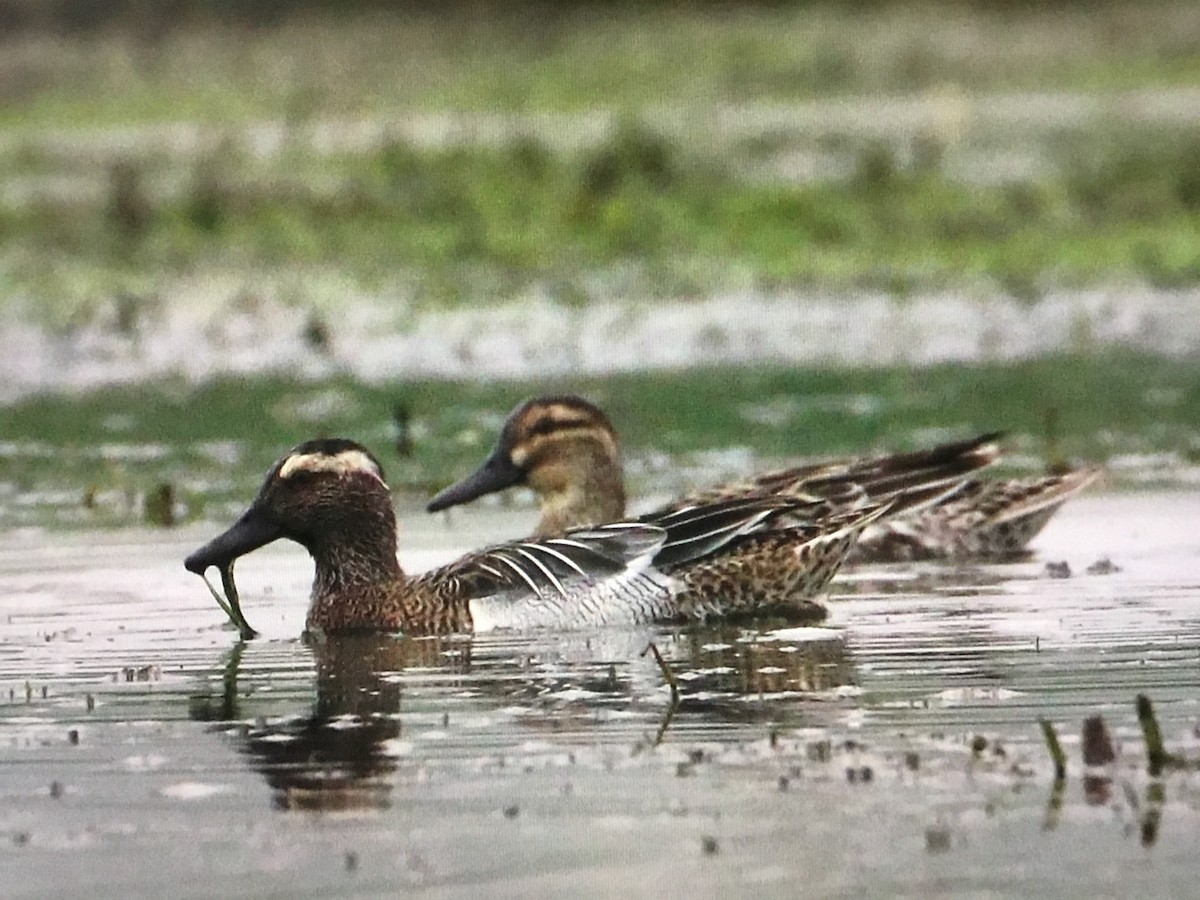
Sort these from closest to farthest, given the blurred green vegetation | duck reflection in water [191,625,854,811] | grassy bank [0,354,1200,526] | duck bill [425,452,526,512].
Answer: duck reflection in water [191,625,854,811], duck bill [425,452,526,512], grassy bank [0,354,1200,526], the blurred green vegetation

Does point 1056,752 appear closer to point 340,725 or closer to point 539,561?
point 340,725

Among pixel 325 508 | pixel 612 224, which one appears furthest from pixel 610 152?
pixel 325 508

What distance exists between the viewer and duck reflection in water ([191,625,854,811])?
6.82 meters

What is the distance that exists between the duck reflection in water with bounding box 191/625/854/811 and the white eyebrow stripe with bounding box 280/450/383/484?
0.54 m

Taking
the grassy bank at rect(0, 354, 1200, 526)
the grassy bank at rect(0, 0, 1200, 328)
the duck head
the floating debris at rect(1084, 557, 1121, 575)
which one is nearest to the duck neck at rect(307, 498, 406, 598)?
the duck head

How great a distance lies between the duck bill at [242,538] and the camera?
9.27 meters

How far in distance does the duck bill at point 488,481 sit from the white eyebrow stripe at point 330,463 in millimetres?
1111

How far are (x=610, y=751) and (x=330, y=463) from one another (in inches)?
111

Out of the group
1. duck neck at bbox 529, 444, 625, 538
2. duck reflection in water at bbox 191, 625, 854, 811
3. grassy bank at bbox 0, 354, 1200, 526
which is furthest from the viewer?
grassy bank at bbox 0, 354, 1200, 526

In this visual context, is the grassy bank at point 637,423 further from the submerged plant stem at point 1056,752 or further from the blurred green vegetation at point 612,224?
the submerged plant stem at point 1056,752

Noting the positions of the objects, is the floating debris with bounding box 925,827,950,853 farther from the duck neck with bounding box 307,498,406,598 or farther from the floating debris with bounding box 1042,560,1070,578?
the floating debris with bounding box 1042,560,1070,578

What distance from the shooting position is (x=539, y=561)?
9180mm

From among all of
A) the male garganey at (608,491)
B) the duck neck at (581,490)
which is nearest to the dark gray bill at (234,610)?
the male garganey at (608,491)

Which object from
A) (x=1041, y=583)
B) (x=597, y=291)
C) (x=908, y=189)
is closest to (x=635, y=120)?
(x=908, y=189)
